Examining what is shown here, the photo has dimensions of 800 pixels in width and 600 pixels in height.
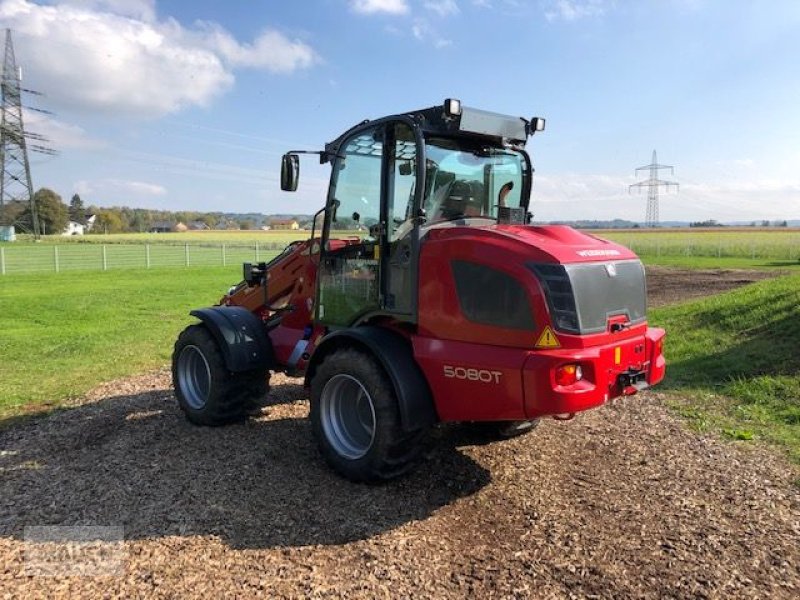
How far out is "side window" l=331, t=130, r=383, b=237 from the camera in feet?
17.0

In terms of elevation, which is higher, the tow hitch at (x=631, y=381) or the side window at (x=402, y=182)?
the side window at (x=402, y=182)

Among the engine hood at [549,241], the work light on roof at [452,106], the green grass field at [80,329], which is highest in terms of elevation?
the work light on roof at [452,106]

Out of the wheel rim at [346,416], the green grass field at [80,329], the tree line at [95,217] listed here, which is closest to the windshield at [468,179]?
the wheel rim at [346,416]

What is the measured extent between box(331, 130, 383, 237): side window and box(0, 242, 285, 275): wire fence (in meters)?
25.8

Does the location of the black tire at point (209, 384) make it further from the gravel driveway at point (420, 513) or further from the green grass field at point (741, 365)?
the green grass field at point (741, 365)

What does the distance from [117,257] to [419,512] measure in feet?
124

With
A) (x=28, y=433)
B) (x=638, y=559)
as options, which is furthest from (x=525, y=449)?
(x=28, y=433)

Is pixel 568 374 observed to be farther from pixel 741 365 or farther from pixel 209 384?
pixel 741 365

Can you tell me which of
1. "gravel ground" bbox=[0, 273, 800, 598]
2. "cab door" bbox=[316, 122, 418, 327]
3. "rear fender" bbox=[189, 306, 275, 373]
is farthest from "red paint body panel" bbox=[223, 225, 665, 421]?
"rear fender" bbox=[189, 306, 275, 373]

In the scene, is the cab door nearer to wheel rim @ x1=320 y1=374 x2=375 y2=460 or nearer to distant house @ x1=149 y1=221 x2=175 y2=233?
wheel rim @ x1=320 y1=374 x2=375 y2=460

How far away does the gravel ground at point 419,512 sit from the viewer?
360cm

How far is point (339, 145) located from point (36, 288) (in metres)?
19.5

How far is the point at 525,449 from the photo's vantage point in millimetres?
5652

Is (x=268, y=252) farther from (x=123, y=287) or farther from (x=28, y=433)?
(x=28, y=433)
